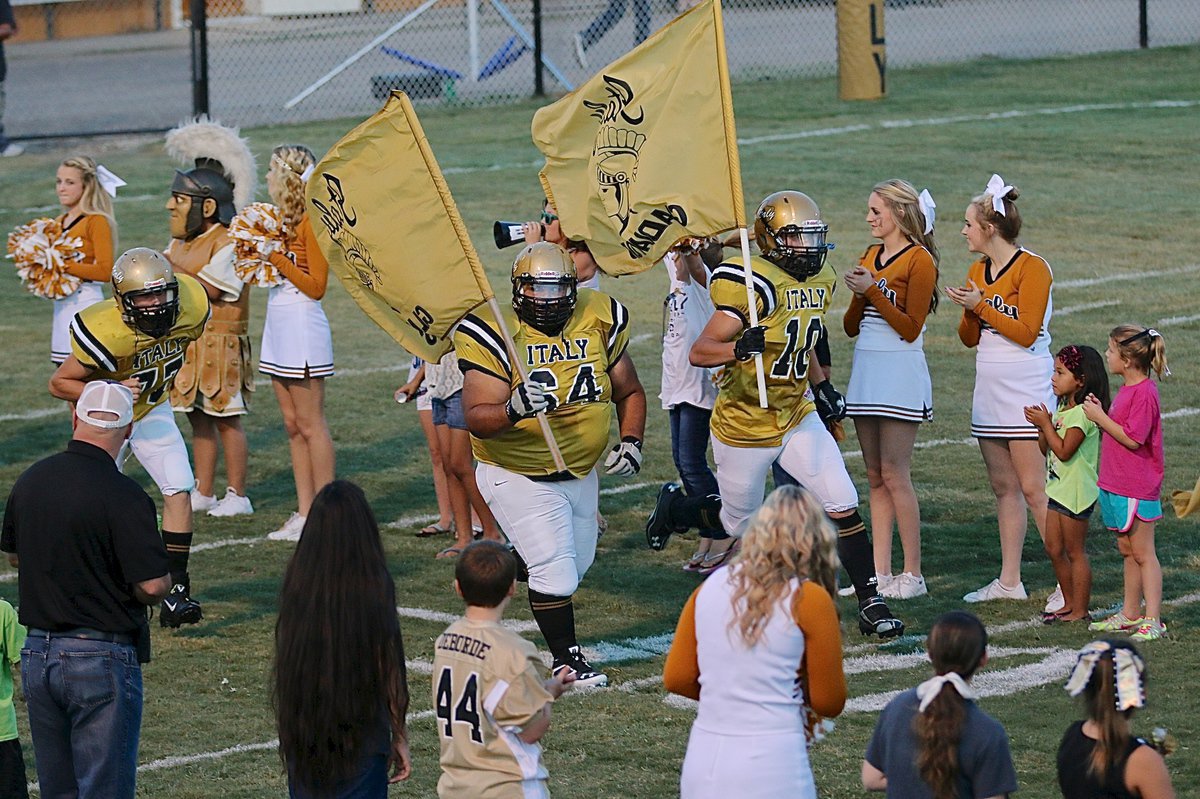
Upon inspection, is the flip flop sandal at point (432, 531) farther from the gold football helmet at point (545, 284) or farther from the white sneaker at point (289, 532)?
the gold football helmet at point (545, 284)

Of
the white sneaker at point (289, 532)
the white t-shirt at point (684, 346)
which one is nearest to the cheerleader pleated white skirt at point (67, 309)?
the white sneaker at point (289, 532)

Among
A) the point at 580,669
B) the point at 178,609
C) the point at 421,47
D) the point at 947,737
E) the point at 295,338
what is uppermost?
the point at 421,47

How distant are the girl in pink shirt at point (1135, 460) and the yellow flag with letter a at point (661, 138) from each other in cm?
178

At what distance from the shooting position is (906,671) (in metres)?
8.19

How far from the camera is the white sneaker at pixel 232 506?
11492 mm

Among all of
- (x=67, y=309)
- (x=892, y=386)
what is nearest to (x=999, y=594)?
(x=892, y=386)

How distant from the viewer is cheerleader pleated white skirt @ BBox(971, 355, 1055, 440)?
9.09m

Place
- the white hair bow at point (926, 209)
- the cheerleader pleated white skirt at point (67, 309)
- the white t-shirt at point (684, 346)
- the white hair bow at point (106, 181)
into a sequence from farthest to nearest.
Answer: the cheerleader pleated white skirt at point (67, 309) < the white hair bow at point (106, 181) < the white t-shirt at point (684, 346) < the white hair bow at point (926, 209)

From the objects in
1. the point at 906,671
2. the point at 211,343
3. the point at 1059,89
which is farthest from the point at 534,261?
the point at 1059,89

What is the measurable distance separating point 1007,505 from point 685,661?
416cm

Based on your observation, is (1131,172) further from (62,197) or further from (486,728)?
(486,728)

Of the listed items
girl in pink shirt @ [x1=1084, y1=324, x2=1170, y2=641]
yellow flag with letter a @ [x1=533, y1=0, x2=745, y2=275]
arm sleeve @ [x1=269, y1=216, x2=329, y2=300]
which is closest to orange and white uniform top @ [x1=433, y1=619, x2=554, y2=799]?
yellow flag with letter a @ [x1=533, y1=0, x2=745, y2=275]

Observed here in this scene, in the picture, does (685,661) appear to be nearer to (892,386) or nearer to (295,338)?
(892,386)

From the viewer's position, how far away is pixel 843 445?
12516 millimetres
